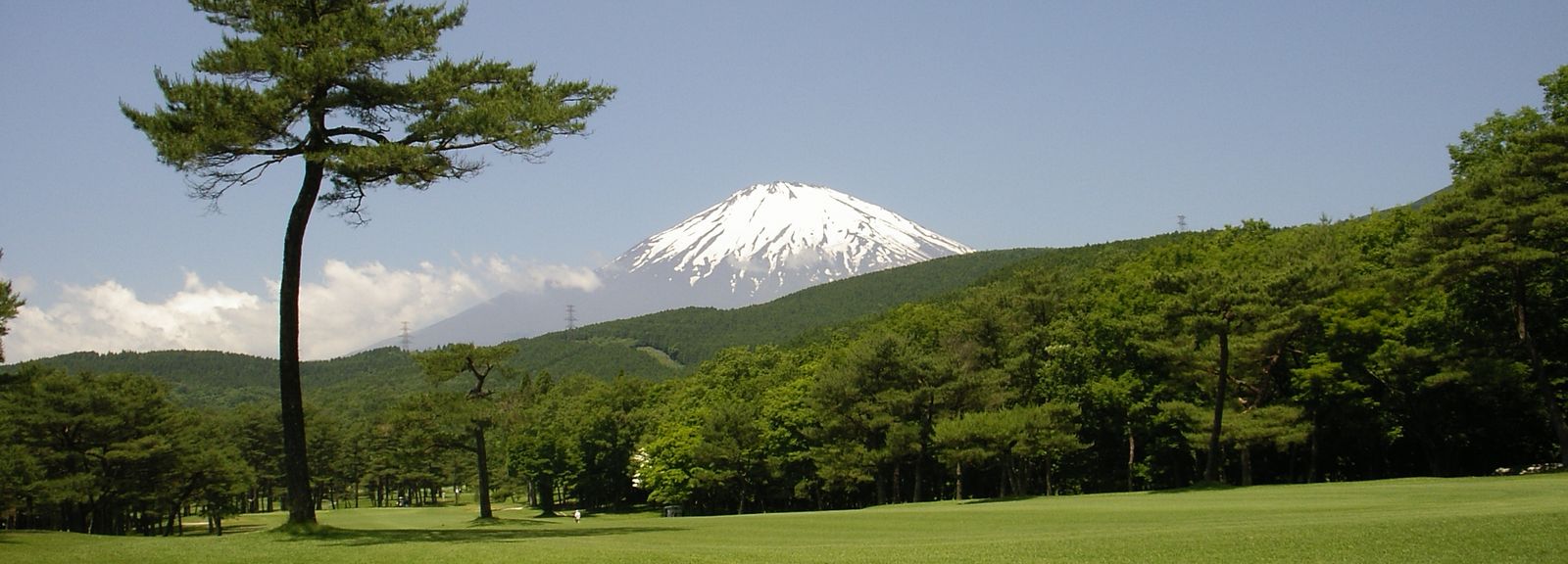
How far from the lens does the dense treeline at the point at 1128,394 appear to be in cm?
3388

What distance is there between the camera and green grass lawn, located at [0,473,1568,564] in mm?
11531

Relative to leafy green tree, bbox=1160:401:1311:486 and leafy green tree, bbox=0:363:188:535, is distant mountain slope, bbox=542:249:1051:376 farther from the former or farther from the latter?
leafy green tree, bbox=0:363:188:535

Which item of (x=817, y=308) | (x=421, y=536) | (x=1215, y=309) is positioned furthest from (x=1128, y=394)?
(x=817, y=308)

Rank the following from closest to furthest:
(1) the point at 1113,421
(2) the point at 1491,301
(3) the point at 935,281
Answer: (2) the point at 1491,301 < (1) the point at 1113,421 < (3) the point at 935,281

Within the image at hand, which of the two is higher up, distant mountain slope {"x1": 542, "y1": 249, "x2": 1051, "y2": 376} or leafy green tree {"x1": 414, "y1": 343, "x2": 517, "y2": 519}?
distant mountain slope {"x1": 542, "y1": 249, "x2": 1051, "y2": 376}

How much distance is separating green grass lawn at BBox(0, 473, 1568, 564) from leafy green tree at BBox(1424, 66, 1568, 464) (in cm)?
1107

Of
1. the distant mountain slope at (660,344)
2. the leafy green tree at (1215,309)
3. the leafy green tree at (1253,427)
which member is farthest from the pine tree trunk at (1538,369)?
the distant mountain slope at (660,344)

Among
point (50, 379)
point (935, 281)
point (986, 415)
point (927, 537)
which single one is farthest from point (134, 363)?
point (927, 537)

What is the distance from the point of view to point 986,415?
139 feet

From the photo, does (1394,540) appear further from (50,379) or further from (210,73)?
(50,379)

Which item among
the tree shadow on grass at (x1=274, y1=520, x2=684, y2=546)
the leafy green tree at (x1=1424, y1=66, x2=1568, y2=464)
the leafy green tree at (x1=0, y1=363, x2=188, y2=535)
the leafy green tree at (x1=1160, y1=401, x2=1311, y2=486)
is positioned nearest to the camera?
the tree shadow on grass at (x1=274, y1=520, x2=684, y2=546)

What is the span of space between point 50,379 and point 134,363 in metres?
176

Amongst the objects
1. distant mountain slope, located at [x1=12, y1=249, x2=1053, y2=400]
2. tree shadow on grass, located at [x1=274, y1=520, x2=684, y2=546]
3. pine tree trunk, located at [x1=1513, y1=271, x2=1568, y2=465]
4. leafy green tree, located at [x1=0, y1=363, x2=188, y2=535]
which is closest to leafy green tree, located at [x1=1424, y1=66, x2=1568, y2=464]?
pine tree trunk, located at [x1=1513, y1=271, x2=1568, y2=465]

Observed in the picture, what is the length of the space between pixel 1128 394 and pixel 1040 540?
3283 cm
